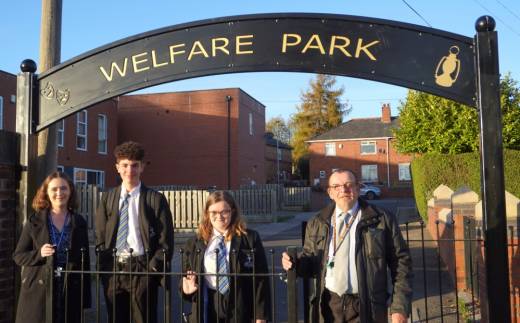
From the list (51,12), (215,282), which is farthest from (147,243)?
(51,12)

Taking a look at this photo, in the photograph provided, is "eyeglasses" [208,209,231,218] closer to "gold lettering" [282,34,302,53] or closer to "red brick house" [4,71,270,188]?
"gold lettering" [282,34,302,53]

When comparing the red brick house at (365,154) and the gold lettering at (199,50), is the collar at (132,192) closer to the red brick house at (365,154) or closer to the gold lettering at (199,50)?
the gold lettering at (199,50)

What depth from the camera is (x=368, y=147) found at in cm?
4550

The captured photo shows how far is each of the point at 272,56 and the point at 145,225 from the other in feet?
5.14

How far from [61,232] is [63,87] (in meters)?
1.24

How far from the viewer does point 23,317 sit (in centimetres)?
355

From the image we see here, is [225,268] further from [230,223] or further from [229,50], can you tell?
[229,50]

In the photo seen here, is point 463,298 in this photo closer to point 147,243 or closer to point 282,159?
point 147,243

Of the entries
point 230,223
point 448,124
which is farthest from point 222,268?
point 448,124

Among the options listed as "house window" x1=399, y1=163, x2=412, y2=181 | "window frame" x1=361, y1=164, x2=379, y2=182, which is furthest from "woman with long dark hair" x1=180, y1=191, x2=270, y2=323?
"window frame" x1=361, y1=164, x2=379, y2=182

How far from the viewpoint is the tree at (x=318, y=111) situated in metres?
60.7

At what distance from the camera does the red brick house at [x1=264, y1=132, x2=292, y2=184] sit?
5116 cm

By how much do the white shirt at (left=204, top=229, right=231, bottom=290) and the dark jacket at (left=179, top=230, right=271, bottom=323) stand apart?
31 mm

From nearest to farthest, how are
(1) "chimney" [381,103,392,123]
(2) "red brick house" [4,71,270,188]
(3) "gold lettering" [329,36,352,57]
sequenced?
1. (3) "gold lettering" [329,36,352,57]
2. (2) "red brick house" [4,71,270,188]
3. (1) "chimney" [381,103,392,123]
